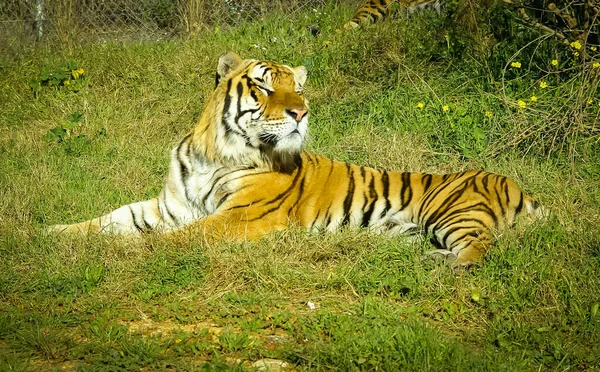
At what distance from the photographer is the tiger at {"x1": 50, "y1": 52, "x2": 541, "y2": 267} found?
4.92m

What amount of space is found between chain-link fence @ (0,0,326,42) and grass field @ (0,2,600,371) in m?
0.60

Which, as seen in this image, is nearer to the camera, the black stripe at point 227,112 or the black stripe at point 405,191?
the black stripe at point 227,112

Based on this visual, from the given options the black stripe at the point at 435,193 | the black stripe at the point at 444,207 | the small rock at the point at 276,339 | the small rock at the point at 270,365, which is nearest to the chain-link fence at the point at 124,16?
the black stripe at the point at 435,193

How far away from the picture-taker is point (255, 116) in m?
5.12

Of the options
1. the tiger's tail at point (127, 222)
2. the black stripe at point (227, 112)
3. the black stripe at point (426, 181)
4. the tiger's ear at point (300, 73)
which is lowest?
the tiger's tail at point (127, 222)

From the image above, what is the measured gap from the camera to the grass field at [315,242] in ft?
11.7

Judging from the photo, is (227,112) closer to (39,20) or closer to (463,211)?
(463,211)

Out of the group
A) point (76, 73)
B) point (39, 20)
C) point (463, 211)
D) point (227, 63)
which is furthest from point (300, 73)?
point (39, 20)

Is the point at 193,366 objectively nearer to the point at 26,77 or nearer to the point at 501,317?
the point at 501,317

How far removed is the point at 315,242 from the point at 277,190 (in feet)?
1.82

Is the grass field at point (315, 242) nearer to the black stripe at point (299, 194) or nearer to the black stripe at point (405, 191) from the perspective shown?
the black stripe at point (299, 194)

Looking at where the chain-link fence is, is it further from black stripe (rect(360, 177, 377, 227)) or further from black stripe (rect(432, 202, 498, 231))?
black stripe (rect(432, 202, 498, 231))

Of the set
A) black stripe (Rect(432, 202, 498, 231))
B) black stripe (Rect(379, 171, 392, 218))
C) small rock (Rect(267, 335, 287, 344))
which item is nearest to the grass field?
small rock (Rect(267, 335, 287, 344))

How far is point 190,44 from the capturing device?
327 inches
